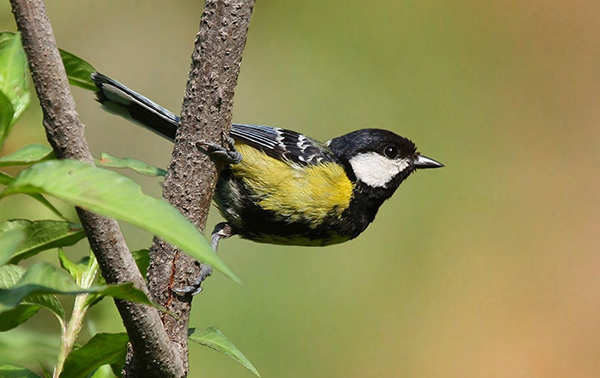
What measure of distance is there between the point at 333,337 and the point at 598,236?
7.41 ft

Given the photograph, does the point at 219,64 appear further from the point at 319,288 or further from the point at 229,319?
the point at 319,288

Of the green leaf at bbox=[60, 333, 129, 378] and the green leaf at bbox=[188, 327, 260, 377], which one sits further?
the green leaf at bbox=[188, 327, 260, 377]

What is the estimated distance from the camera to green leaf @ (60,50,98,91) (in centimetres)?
133

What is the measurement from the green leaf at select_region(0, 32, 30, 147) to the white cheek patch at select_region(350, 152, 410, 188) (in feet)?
6.52

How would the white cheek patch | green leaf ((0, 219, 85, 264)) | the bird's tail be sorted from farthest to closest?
the white cheek patch, the bird's tail, green leaf ((0, 219, 85, 264))

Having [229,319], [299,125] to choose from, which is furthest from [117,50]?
[229,319]

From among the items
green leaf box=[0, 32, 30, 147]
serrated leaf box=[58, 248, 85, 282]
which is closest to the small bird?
serrated leaf box=[58, 248, 85, 282]

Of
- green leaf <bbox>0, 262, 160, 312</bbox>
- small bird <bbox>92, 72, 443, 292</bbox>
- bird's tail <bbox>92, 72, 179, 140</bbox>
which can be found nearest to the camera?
green leaf <bbox>0, 262, 160, 312</bbox>

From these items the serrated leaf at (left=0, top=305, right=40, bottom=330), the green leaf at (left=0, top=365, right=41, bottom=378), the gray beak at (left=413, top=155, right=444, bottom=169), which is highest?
the gray beak at (left=413, top=155, right=444, bottom=169)

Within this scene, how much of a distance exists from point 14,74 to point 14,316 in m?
0.42

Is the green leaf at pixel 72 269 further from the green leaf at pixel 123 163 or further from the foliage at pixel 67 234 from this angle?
the green leaf at pixel 123 163

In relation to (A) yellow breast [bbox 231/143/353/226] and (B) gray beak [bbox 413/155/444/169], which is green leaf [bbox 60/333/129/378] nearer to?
(A) yellow breast [bbox 231/143/353/226]

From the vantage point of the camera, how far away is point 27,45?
943 millimetres

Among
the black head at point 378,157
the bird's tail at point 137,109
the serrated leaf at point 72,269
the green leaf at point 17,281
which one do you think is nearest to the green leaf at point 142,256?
the serrated leaf at point 72,269
